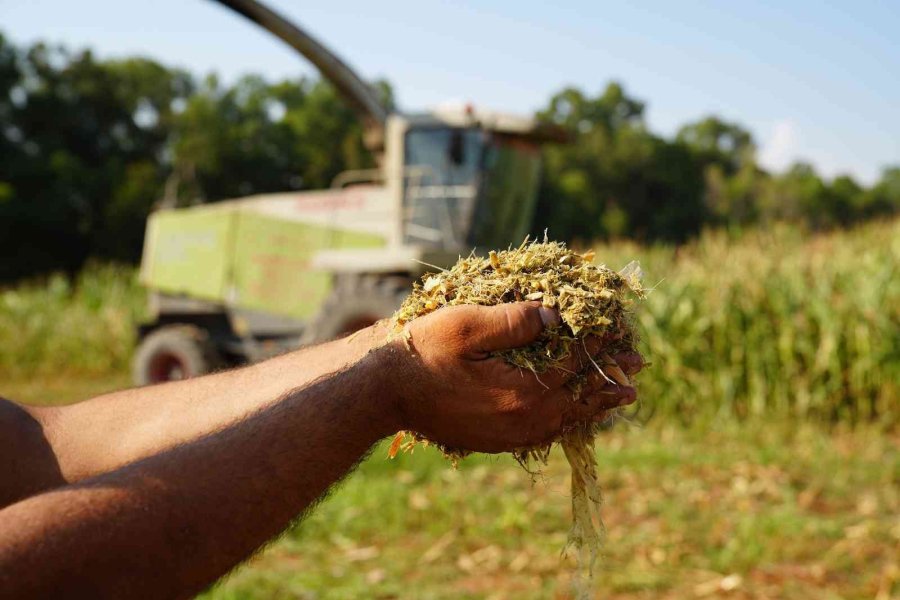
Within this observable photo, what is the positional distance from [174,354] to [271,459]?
28.8 ft

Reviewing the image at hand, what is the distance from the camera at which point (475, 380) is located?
56.3 inches

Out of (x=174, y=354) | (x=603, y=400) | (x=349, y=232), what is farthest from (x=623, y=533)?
(x=174, y=354)

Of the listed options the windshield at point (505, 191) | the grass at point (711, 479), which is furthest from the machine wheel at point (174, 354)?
the windshield at point (505, 191)

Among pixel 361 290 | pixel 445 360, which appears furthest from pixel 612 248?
pixel 445 360

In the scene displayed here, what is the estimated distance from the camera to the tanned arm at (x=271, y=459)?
112 centimetres

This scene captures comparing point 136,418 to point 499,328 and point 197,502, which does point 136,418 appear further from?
point 499,328

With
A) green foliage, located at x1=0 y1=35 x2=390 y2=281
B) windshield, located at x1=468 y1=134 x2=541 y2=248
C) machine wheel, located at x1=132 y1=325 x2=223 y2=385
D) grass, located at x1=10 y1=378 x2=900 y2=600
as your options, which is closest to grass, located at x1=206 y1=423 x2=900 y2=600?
grass, located at x1=10 y1=378 x2=900 y2=600

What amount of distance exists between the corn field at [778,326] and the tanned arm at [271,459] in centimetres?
566

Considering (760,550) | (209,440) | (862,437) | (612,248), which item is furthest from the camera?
(612,248)

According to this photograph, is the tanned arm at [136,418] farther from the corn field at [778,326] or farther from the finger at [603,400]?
the corn field at [778,326]

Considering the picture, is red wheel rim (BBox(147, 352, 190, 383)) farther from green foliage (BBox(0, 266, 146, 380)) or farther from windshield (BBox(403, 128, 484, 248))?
windshield (BBox(403, 128, 484, 248))

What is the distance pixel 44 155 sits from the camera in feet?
98.1

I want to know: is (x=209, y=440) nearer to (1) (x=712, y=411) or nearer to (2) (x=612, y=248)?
(1) (x=712, y=411)

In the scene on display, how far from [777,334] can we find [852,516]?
143 inches
